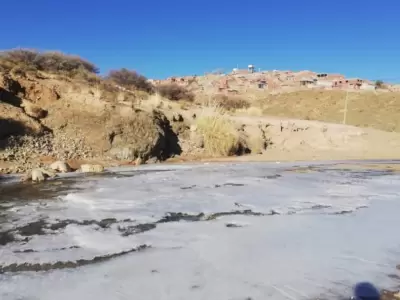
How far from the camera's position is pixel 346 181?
10.3 meters

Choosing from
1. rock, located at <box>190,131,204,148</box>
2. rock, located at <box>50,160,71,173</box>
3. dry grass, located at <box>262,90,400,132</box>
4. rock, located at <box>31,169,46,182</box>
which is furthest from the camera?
dry grass, located at <box>262,90,400,132</box>

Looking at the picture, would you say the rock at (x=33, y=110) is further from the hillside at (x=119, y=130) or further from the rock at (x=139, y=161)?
the rock at (x=139, y=161)

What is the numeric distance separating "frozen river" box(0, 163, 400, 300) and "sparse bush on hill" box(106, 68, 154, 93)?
1742 centimetres

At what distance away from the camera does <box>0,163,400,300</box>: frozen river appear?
149 inches

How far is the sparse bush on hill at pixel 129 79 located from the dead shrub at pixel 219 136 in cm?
924

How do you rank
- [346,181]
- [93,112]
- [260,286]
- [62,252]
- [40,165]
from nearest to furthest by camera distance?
[260,286] → [62,252] → [346,181] → [40,165] → [93,112]

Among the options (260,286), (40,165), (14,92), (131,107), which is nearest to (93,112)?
(131,107)

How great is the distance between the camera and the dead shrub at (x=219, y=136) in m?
16.9

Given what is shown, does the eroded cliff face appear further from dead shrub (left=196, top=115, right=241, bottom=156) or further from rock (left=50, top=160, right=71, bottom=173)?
dead shrub (left=196, top=115, right=241, bottom=156)

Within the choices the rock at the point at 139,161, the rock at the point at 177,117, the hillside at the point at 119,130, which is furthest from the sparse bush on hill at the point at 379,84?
the rock at the point at 139,161

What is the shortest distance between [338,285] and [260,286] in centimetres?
68

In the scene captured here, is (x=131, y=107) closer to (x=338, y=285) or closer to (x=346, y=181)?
(x=346, y=181)

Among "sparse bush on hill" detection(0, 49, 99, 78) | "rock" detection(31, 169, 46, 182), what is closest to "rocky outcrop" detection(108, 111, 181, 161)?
"rock" detection(31, 169, 46, 182)

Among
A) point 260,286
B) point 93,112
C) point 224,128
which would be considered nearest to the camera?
point 260,286
